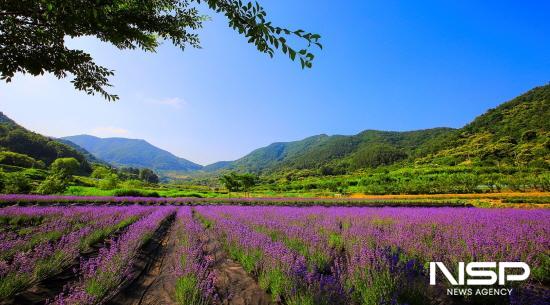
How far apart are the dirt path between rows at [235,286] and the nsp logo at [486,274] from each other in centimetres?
232

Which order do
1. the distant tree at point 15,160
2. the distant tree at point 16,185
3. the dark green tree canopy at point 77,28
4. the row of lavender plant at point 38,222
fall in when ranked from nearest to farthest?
the dark green tree canopy at point 77,28 < the row of lavender plant at point 38,222 < the distant tree at point 16,185 < the distant tree at point 15,160

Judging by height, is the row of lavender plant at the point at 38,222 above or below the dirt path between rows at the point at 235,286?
below

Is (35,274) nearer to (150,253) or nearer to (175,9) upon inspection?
(150,253)

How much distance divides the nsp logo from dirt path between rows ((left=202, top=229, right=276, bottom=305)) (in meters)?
2.32

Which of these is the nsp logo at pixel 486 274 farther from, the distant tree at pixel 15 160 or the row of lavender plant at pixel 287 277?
the distant tree at pixel 15 160

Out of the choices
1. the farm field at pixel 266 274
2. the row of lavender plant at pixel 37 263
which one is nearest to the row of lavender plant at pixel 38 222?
the row of lavender plant at pixel 37 263

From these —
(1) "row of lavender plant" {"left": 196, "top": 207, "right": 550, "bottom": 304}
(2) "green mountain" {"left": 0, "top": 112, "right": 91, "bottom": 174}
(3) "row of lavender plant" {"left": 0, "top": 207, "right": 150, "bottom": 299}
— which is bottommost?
(3) "row of lavender plant" {"left": 0, "top": 207, "right": 150, "bottom": 299}

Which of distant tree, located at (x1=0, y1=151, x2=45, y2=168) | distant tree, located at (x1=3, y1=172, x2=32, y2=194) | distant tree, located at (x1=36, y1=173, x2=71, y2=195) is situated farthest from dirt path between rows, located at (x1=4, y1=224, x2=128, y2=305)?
distant tree, located at (x1=0, y1=151, x2=45, y2=168)

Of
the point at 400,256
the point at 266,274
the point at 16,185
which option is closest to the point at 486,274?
the point at 400,256

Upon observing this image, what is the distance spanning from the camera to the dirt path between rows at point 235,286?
352cm

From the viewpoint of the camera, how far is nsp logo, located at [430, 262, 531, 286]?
349cm

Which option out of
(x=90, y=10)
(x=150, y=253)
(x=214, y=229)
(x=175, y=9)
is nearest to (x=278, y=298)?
(x=90, y=10)

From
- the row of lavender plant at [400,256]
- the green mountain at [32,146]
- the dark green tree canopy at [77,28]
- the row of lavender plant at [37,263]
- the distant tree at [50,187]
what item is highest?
the green mountain at [32,146]

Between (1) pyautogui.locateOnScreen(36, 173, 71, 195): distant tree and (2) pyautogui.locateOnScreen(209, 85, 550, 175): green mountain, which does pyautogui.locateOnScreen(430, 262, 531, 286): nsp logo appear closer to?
(1) pyautogui.locateOnScreen(36, 173, 71, 195): distant tree
